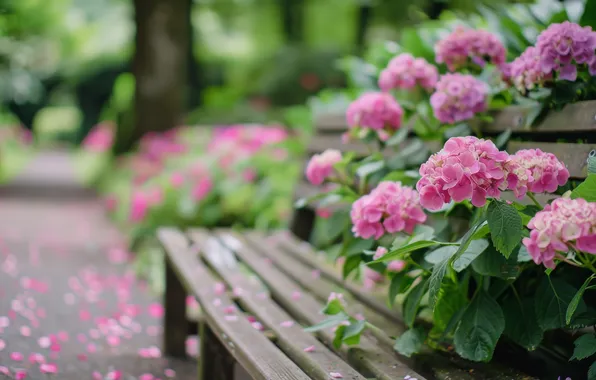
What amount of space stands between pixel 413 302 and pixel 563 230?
0.65 m

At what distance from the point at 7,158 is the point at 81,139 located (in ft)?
38.5

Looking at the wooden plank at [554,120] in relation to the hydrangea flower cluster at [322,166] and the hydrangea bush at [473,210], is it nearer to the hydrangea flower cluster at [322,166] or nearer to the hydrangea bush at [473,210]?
the hydrangea bush at [473,210]

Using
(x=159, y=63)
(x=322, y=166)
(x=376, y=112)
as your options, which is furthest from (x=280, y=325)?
(x=159, y=63)

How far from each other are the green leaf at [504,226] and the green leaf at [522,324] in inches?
16.0

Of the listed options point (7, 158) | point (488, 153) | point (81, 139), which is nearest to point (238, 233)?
point (488, 153)

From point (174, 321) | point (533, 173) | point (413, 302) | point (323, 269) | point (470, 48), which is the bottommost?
point (174, 321)

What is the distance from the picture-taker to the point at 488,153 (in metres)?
1.45

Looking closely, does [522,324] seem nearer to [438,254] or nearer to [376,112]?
[438,254]

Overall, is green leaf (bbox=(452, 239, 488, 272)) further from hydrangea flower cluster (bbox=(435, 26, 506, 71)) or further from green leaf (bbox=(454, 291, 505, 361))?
hydrangea flower cluster (bbox=(435, 26, 506, 71))

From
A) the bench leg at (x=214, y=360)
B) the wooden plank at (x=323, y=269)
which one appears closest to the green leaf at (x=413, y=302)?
the wooden plank at (x=323, y=269)

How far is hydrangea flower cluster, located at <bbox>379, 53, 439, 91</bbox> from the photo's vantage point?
2436 mm

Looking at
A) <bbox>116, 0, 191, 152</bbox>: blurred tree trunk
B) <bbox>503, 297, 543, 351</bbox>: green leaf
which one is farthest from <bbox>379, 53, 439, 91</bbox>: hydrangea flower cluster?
<bbox>116, 0, 191, 152</bbox>: blurred tree trunk

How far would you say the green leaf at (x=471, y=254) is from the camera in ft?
5.49

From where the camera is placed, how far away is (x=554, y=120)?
2057mm
